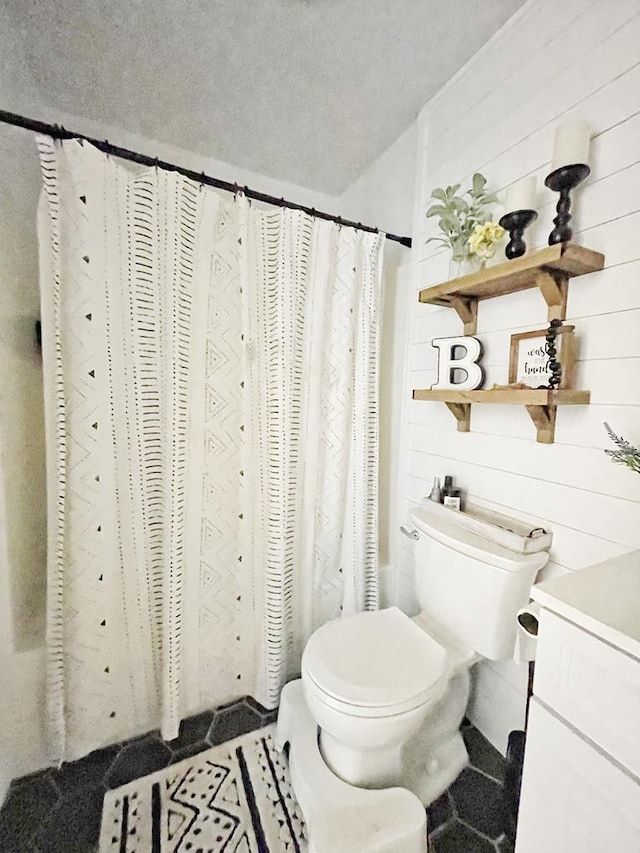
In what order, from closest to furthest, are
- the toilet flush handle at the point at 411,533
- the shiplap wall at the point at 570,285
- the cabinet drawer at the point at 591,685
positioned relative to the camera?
1. the cabinet drawer at the point at 591,685
2. the shiplap wall at the point at 570,285
3. the toilet flush handle at the point at 411,533

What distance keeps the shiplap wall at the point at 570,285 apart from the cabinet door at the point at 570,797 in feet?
1.61

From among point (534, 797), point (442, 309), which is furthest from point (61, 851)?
point (442, 309)

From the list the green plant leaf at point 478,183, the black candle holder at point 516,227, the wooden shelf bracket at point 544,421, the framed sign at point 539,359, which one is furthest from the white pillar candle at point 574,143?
the wooden shelf bracket at point 544,421

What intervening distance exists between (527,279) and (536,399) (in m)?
0.38

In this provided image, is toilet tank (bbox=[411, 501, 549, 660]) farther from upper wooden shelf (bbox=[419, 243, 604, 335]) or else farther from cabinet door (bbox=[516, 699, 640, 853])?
upper wooden shelf (bbox=[419, 243, 604, 335])

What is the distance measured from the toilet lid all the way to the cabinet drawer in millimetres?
379

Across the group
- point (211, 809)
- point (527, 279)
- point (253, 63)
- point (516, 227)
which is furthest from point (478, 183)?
point (211, 809)

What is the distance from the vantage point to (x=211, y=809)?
1.03 m

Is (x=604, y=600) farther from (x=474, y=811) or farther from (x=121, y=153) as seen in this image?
(x=121, y=153)

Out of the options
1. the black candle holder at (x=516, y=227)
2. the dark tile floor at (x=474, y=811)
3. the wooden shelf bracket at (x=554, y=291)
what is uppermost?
the black candle holder at (x=516, y=227)

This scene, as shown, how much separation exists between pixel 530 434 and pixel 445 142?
114 centimetres

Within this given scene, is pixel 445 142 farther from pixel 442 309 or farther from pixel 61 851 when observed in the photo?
pixel 61 851

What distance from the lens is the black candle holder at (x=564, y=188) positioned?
87 centimetres

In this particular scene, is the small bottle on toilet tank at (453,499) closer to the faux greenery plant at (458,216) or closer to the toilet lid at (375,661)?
the toilet lid at (375,661)
